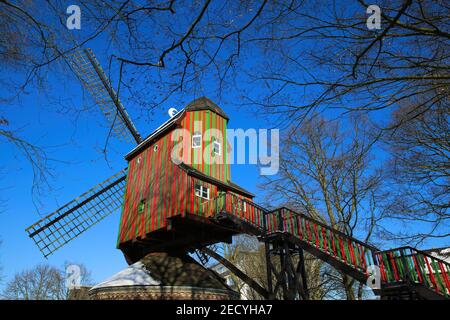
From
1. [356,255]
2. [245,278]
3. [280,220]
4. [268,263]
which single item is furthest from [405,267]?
[245,278]

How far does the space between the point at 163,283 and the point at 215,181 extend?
18.0ft

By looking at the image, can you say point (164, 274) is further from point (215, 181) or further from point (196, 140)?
point (196, 140)

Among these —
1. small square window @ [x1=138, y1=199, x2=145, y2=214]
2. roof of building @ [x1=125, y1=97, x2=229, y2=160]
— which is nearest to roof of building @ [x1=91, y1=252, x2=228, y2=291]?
small square window @ [x1=138, y1=199, x2=145, y2=214]

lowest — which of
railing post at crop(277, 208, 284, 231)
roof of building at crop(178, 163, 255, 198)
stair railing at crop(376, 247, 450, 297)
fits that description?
stair railing at crop(376, 247, 450, 297)

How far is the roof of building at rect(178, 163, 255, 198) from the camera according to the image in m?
14.9

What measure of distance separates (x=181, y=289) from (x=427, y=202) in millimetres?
10642

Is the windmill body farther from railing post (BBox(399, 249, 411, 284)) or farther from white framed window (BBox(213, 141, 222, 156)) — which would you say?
railing post (BBox(399, 249, 411, 284))

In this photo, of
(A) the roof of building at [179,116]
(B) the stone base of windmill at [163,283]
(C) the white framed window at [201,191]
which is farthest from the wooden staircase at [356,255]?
(A) the roof of building at [179,116]

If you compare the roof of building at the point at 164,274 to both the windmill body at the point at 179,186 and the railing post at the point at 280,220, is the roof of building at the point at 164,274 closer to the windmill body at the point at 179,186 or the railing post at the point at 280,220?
the windmill body at the point at 179,186

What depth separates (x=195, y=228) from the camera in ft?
52.4

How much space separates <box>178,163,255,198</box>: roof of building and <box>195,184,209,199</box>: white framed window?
410 millimetres

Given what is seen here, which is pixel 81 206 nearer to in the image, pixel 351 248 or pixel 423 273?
pixel 351 248

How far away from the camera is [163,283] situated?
13789 millimetres
